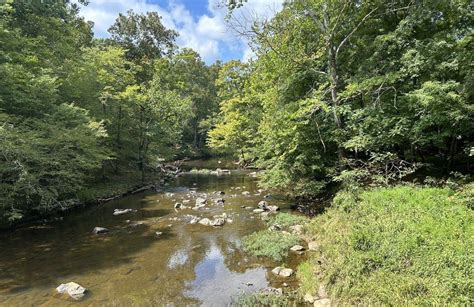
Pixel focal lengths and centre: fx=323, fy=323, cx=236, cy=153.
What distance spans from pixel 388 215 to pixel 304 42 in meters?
10.9

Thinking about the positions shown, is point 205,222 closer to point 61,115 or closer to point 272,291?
point 272,291

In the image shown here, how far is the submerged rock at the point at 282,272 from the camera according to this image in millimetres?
9199

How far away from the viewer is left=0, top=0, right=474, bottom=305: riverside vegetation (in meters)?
6.95

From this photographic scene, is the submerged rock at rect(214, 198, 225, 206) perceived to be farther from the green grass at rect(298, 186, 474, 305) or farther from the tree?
the tree

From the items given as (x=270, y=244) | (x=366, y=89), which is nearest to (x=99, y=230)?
(x=270, y=244)

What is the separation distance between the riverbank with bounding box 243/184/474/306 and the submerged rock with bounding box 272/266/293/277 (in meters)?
0.28

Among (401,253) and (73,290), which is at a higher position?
(401,253)

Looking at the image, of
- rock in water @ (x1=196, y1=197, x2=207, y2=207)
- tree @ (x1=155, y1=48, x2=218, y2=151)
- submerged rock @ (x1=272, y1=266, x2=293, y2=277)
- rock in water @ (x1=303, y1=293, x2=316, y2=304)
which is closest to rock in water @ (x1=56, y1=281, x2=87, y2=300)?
submerged rock @ (x1=272, y1=266, x2=293, y2=277)

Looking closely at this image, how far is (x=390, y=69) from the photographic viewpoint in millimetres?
13328

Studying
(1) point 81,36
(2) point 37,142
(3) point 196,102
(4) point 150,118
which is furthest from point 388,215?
(3) point 196,102

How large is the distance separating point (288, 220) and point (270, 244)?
2867 mm

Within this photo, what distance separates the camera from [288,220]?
1376 centimetres

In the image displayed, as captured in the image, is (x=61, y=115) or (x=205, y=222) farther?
(x=61, y=115)

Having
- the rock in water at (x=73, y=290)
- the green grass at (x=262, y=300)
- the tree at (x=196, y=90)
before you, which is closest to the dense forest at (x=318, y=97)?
the rock in water at (x=73, y=290)
